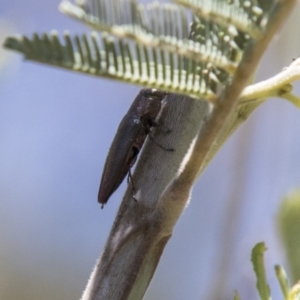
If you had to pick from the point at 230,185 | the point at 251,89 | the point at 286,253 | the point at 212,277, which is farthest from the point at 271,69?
the point at 251,89

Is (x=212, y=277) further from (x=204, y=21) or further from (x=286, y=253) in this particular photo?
(x=204, y=21)

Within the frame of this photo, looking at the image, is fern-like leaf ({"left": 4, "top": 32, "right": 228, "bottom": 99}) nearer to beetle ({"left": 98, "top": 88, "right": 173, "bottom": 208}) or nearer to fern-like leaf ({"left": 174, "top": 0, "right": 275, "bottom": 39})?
fern-like leaf ({"left": 174, "top": 0, "right": 275, "bottom": 39})

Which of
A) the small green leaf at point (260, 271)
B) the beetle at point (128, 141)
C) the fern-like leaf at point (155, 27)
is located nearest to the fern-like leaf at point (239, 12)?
the fern-like leaf at point (155, 27)

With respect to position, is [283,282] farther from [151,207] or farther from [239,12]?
[239,12]

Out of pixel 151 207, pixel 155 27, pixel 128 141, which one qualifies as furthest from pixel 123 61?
pixel 128 141

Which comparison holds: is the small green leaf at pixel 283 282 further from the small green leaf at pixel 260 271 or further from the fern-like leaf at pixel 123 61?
the fern-like leaf at pixel 123 61

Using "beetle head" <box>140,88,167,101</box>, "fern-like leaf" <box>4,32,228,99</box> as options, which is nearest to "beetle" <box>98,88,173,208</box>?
"beetle head" <box>140,88,167,101</box>

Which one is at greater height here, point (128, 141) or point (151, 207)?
point (128, 141)
